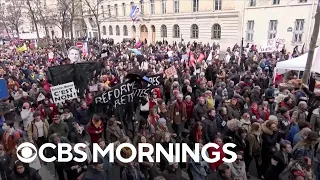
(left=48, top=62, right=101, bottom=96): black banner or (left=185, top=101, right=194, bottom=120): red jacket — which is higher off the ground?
(left=48, top=62, right=101, bottom=96): black banner

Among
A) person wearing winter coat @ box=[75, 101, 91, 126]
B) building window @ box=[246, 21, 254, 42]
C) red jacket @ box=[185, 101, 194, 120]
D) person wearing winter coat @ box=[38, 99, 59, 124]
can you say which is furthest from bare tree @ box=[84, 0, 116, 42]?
red jacket @ box=[185, 101, 194, 120]

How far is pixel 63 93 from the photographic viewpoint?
7.91m

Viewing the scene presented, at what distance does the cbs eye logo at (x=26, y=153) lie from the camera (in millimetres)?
4986

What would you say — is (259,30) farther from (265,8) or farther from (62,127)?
(62,127)

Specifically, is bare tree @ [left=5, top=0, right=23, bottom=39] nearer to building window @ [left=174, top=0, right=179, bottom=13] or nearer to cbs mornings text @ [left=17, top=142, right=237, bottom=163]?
building window @ [left=174, top=0, right=179, bottom=13]

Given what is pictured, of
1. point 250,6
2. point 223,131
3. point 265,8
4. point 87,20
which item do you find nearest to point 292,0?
point 265,8

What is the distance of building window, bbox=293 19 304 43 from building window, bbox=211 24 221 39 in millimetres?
8646

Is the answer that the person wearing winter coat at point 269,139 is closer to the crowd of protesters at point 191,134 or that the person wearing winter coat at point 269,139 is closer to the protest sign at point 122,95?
the crowd of protesters at point 191,134

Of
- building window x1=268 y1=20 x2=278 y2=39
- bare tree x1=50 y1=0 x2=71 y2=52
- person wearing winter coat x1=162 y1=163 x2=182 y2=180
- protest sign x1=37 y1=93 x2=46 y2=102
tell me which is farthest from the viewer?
building window x1=268 y1=20 x2=278 y2=39

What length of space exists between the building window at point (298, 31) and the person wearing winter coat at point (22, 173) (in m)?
23.5

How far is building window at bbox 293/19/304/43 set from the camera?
912 inches

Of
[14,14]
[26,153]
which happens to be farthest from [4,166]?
[14,14]

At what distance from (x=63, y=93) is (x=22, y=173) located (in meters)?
3.58

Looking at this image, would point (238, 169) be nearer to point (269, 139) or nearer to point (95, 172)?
point (269, 139)
